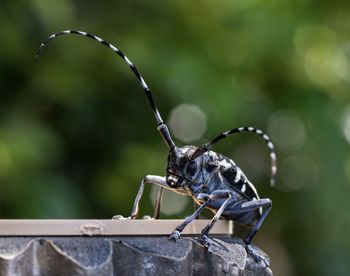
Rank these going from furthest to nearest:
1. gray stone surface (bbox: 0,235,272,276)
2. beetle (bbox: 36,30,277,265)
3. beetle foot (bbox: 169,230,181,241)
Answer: beetle (bbox: 36,30,277,265), beetle foot (bbox: 169,230,181,241), gray stone surface (bbox: 0,235,272,276)

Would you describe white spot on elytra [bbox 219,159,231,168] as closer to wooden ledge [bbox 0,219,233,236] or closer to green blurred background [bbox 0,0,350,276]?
wooden ledge [bbox 0,219,233,236]

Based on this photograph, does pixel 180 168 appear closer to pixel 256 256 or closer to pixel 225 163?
pixel 225 163

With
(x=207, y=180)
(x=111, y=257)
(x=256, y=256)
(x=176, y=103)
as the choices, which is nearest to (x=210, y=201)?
(x=207, y=180)

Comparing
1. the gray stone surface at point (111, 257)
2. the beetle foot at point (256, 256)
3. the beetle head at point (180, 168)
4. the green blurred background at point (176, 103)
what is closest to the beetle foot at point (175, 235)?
the gray stone surface at point (111, 257)

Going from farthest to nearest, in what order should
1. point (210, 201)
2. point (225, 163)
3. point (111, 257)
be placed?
point (225, 163)
point (210, 201)
point (111, 257)

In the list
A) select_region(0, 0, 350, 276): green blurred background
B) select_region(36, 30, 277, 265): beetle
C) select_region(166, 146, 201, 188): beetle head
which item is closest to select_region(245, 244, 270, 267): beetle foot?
select_region(36, 30, 277, 265): beetle

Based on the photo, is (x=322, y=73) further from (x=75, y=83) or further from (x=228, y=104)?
(x=75, y=83)

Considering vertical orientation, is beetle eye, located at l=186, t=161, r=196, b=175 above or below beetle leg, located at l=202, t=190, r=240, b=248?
above
